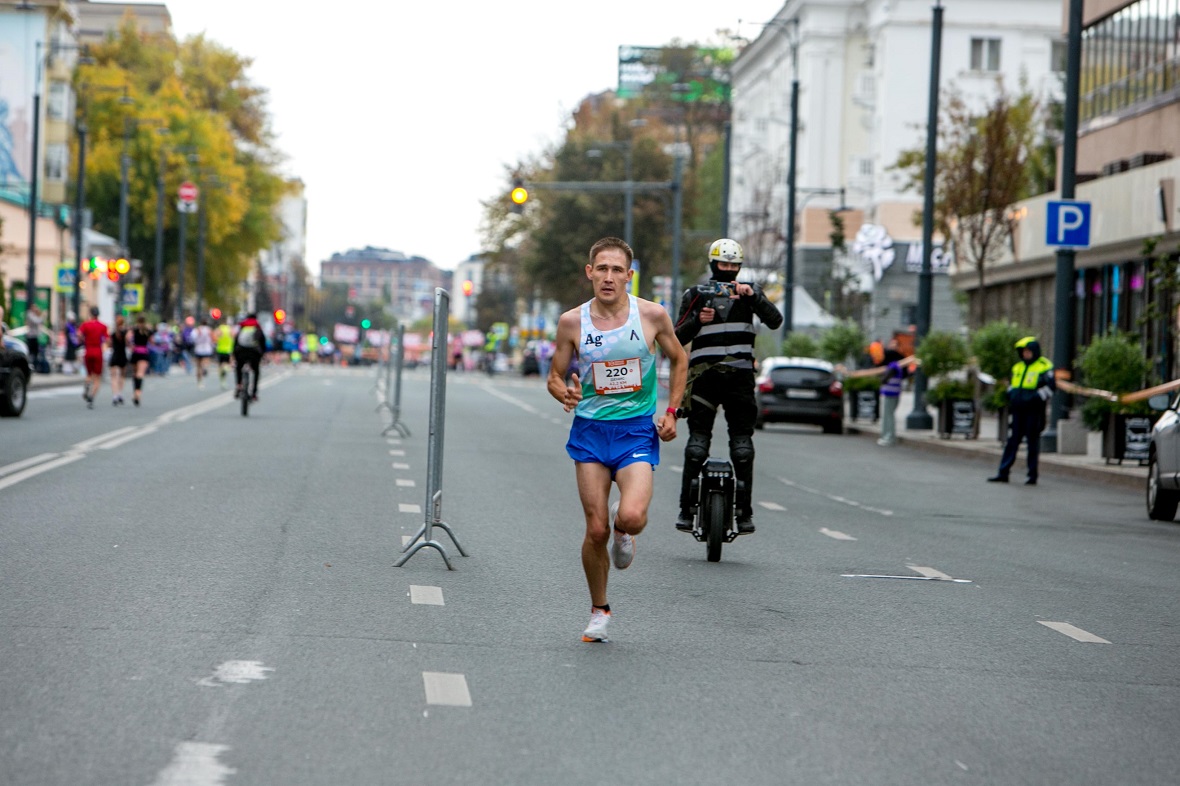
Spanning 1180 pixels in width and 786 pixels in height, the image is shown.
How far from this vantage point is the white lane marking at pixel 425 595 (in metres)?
9.55

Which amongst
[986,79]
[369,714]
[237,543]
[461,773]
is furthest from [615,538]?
[986,79]

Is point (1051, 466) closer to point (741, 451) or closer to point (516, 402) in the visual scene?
point (741, 451)

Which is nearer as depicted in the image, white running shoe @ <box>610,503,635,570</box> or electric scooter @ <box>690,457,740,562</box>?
white running shoe @ <box>610,503,635,570</box>

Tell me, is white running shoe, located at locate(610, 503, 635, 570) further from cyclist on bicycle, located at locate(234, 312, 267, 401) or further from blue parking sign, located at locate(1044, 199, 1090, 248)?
cyclist on bicycle, located at locate(234, 312, 267, 401)

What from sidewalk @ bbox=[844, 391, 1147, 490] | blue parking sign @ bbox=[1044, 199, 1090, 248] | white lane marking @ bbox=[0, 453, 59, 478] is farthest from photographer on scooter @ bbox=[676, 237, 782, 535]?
blue parking sign @ bbox=[1044, 199, 1090, 248]

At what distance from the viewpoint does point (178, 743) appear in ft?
19.9

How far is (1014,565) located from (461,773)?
7539 millimetres

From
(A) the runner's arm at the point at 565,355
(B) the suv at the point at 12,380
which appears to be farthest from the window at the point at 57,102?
(A) the runner's arm at the point at 565,355

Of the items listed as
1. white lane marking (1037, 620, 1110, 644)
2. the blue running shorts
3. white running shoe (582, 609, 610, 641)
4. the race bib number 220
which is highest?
the race bib number 220

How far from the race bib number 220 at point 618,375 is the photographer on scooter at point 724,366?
10.9ft

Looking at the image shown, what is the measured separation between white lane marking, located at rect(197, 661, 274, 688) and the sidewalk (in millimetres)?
15981

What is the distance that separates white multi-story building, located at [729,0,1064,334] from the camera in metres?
67.2

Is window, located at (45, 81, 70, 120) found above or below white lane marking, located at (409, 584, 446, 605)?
above

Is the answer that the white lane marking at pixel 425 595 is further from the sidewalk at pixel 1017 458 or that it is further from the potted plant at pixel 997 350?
the potted plant at pixel 997 350
